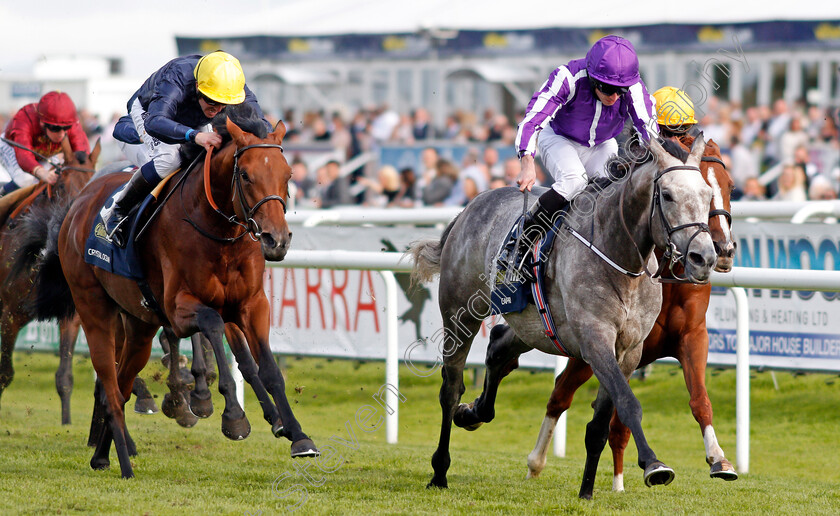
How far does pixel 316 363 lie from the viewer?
8500 mm

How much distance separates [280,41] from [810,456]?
565 inches

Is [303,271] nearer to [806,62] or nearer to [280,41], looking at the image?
[806,62]

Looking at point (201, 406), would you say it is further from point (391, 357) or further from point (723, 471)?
point (723, 471)

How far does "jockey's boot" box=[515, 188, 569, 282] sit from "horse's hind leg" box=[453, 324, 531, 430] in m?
0.70

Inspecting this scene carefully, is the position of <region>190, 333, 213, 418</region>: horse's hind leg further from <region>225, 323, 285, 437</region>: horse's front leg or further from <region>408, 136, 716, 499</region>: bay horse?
<region>408, 136, 716, 499</region>: bay horse

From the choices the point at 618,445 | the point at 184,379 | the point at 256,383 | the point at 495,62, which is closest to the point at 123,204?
the point at 184,379

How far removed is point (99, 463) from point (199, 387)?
609 millimetres

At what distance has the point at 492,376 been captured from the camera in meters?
5.64

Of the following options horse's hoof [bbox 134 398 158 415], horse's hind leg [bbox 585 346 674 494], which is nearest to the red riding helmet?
horse's hoof [bbox 134 398 158 415]

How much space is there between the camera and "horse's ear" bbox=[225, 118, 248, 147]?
484 cm

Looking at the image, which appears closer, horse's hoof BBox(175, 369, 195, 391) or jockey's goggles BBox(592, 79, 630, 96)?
jockey's goggles BBox(592, 79, 630, 96)

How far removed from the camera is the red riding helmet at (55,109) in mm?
7488

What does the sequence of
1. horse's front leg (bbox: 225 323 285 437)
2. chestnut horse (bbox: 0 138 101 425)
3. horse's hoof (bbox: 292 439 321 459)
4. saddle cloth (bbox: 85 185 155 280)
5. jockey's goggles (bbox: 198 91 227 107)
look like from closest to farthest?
horse's hoof (bbox: 292 439 321 459) < horse's front leg (bbox: 225 323 285 437) < jockey's goggles (bbox: 198 91 227 107) < saddle cloth (bbox: 85 185 155 280) < chestnut horse (bbox: 0 138 101 425)

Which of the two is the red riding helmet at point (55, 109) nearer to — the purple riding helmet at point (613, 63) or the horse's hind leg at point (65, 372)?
the horse's hind leg at point (65, 372)
